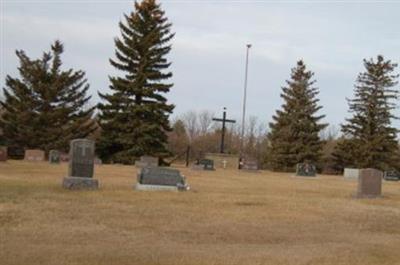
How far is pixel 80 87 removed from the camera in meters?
53.6

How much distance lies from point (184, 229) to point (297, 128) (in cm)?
4820

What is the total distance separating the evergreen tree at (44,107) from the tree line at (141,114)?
8 cm

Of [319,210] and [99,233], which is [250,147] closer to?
[319,210]

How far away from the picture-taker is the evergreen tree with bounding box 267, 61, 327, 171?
2288 inches

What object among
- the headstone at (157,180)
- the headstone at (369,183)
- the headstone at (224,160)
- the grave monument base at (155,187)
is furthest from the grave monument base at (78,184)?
the headstone at (224,160)

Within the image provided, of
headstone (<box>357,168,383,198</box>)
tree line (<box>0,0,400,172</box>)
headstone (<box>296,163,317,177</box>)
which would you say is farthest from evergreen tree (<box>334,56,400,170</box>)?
headstone (<box>357,168,383,198</box>)

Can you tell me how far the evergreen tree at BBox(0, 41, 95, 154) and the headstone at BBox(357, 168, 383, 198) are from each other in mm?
34001

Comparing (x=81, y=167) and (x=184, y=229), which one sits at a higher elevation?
(x=81, y=167)

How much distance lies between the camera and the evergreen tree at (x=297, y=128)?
58125mm

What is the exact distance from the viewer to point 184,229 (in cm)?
1139

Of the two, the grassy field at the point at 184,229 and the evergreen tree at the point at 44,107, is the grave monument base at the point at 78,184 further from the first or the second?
the evergreen tree at the point at 44,107

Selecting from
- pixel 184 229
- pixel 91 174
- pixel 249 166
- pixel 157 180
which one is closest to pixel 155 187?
pixel 157 180

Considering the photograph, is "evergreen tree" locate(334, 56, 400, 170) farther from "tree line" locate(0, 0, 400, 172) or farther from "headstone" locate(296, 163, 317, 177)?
"headstone" locate(296, 163, 317, 177)

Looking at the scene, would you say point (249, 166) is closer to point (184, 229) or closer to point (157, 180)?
point (157, 180)
